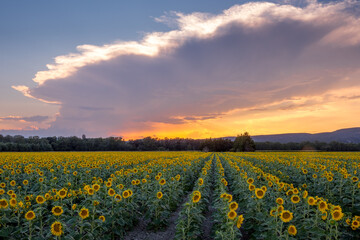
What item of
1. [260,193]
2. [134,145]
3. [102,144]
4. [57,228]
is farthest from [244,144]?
[57,228]

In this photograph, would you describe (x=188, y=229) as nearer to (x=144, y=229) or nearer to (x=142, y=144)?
(x=144, y=229)

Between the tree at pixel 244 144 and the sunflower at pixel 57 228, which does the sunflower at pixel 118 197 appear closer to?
the sunflower at pixel 57 228

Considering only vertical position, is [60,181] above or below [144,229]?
above

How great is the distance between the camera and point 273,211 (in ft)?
17.8

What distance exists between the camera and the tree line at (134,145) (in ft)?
260

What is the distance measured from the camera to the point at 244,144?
327ft

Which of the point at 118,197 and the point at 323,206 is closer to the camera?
the point at 323,206

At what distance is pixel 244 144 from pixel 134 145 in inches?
1913

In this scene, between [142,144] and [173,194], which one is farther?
[142,144]

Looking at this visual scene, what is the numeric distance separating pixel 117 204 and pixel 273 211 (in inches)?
170

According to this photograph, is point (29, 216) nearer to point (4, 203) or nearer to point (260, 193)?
point (4, 203)

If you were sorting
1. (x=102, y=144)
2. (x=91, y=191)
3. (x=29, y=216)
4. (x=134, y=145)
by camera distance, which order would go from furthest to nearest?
(x=134, y=145)
(x=102, y=144)
(x=91, y=191)
(x=29, y=216)

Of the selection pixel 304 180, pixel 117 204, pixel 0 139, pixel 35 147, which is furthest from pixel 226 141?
pixel 117 204

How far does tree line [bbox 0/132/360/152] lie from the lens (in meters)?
79.3
